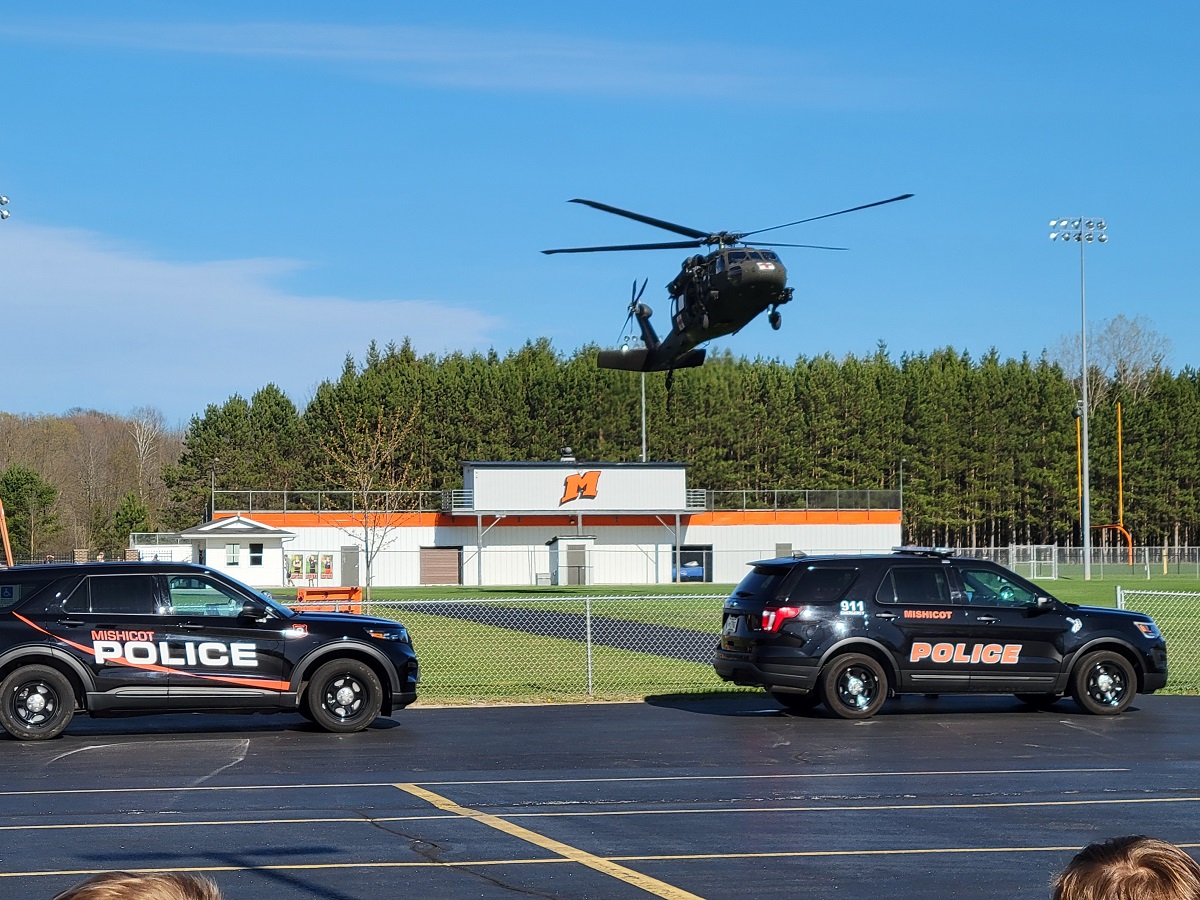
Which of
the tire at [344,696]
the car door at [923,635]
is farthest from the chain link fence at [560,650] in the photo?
the car door at [923,635]

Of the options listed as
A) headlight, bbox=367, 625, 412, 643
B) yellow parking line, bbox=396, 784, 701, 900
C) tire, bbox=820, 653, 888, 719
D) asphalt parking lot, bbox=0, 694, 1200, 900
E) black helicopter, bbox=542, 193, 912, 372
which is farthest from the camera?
black helicopter, bbox=542, 193, 912, 372

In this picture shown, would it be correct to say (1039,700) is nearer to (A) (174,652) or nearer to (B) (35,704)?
(A) (174,652)

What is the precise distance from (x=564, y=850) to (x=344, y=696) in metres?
6.85

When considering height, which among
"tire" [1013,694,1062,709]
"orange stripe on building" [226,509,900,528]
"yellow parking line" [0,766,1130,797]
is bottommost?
"tire" [1013,694,1062,709]

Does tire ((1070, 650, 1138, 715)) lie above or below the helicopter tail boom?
below

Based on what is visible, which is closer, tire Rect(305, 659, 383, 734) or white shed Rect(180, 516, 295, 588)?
tire Rect(305, 659, 383, 734)

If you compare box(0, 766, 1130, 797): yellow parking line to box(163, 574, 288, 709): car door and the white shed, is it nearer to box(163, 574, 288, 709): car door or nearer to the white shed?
box(163, 574, 288, 709): car door

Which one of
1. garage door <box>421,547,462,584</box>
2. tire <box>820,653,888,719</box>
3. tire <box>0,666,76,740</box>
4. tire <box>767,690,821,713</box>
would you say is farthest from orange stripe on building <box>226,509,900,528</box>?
tire <box>0,666,76,740</box>

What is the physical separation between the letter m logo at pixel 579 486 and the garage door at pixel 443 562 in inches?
233

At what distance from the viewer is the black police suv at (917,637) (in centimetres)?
1630

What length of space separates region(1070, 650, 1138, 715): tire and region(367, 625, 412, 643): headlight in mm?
7619

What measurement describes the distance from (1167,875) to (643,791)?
30.8 feet

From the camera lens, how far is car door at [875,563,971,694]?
16.5 meters

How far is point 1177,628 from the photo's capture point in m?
33.4
